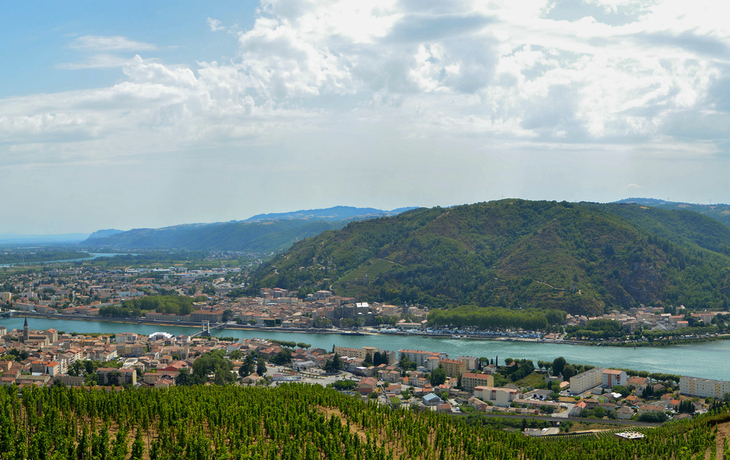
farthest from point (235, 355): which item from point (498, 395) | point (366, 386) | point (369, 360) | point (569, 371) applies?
point (569, 371)

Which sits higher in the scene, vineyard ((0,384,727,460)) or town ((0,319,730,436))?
vineyard ((0,384,727,460))

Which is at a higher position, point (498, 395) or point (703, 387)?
point (703, 387)

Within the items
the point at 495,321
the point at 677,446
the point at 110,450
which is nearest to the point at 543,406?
the point at 677,446

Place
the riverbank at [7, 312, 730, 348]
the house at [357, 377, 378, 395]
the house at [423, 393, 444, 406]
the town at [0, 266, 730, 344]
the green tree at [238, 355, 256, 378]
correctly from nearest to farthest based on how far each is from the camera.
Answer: the house at [423, 393, 444, 406] < the house at [357, 377, 378, 395] < the green tree at [238, 355, 256, 378] < the riverbank at [7, 312, 730, 348] < the town at [0, 266, 730, 344]

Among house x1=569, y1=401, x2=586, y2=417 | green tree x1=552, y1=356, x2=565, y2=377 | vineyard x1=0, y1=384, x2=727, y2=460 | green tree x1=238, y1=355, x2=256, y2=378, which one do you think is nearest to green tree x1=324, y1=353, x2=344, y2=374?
green tree x1=238, y1=355, x2=256, y2=378

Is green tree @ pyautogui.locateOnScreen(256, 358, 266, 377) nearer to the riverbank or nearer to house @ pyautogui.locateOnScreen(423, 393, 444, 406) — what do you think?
house @ pyautogui.locateOnScreen(423, 393, 444, 406)

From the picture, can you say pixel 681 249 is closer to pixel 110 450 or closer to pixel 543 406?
pixel 543 406

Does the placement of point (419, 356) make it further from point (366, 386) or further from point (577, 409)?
point (577, 409)
